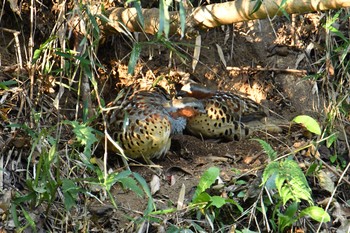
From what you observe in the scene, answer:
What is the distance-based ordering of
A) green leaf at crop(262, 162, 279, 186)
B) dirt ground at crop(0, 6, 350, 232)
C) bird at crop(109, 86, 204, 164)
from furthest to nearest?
dirt ground at crop(0, 6, 350, 232) < bird at crop(109, 86, 204, 164) < green leaf at crop(262, 162, 279, 186)

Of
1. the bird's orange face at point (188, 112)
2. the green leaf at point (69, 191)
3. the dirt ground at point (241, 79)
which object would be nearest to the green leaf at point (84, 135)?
the green leaf at point (69, 191)

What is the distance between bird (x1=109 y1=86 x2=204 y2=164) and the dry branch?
21.8 inches

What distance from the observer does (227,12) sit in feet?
14.2

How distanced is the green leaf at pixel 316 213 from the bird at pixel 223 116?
1.44 meters

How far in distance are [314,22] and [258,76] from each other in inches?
22.7

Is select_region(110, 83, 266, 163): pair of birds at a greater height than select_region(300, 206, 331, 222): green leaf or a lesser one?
greater

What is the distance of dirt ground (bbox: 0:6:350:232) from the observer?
490 cm

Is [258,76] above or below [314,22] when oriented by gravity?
below

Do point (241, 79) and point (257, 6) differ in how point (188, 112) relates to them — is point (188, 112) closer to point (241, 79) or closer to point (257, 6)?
point (241, 79)

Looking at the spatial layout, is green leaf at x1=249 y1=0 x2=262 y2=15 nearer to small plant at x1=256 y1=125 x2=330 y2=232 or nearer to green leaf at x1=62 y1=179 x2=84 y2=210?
small plant at x1=256 y1=125 x2=330 y2=232

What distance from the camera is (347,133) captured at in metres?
5.16

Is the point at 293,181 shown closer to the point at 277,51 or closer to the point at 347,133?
the point at 347,133

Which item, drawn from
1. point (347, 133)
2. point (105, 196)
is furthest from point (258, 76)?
point (105, 196)

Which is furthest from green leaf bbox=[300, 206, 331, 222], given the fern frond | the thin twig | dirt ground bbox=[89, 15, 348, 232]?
the thin twig
